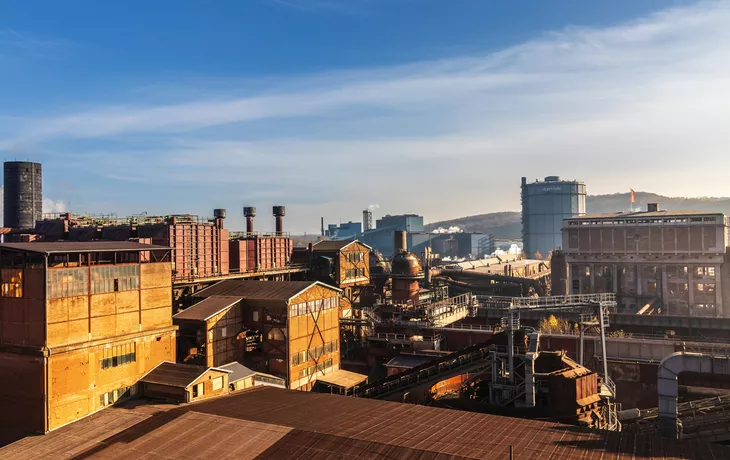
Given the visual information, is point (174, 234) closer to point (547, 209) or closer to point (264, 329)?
point (264, 329)

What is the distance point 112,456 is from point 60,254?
36.8 feet

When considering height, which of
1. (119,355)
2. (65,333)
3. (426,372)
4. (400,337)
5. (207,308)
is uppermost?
(65,333)

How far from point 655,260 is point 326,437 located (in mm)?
65961

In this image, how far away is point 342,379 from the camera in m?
39.7

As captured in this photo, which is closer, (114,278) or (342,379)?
(114,278)

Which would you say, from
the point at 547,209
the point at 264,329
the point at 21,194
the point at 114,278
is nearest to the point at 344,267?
the point at 264,329

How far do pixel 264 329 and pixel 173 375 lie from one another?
1043 cm

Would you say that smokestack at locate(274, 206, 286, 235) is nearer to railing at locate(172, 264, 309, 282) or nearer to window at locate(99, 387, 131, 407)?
railing at locate(172, 264, 309, 282)

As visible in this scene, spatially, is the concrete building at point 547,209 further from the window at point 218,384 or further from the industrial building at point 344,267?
the window at point 218,384

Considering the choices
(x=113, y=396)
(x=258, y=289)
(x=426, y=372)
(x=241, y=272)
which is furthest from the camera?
(x=241, y=272)

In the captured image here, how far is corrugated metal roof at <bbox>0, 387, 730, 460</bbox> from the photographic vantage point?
1847 centimetres

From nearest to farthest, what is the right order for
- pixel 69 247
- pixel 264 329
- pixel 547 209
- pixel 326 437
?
pixel 326 437 → pixel 69 247 → pixel 264 329 → pixel 547 209

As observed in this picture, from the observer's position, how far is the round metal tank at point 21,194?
68.0m

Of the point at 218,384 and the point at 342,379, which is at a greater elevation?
the point at 218,384
